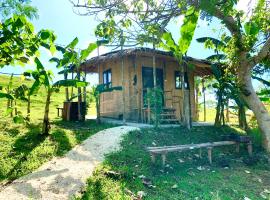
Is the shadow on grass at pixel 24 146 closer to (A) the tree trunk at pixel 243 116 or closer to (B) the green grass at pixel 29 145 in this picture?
(B) the green grass at pixel 29 145

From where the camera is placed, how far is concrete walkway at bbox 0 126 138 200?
22.2 feet

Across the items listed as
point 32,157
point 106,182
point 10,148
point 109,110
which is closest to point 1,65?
point 106,182

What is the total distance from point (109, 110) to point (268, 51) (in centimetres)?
983

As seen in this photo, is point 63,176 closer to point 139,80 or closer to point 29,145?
point 29,145

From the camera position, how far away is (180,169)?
9.32 m

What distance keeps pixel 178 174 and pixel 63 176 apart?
323 centimetres

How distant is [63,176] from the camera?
785 centimetres

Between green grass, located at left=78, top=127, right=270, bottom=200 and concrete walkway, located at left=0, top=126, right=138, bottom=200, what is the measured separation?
1.20 ft

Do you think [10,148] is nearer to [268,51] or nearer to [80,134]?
[80,134]

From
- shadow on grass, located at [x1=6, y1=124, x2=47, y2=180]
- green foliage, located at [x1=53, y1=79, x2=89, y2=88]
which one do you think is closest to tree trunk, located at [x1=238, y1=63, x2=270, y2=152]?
Answer: green foliage, located at [x1=53, y1=79, x2=89, y2=88]

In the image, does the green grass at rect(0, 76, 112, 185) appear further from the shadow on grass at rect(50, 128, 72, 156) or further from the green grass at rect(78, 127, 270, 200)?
the green grass at rect(78, 127, 270, 200)

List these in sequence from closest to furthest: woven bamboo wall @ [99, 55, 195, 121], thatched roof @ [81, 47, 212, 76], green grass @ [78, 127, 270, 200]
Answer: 1. green grass @ [78, 127, 270, 200]
2. thatched roof @ [81, 47, 212, 76]
3. woven bamboo wall @ [99, 55, 195, 121]

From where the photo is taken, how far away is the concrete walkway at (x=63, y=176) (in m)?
6.78

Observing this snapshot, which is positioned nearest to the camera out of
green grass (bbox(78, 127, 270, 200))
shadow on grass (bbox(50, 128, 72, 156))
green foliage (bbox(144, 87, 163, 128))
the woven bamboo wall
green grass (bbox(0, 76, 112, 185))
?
green grass (bbox(78, 127, 270, 200))
